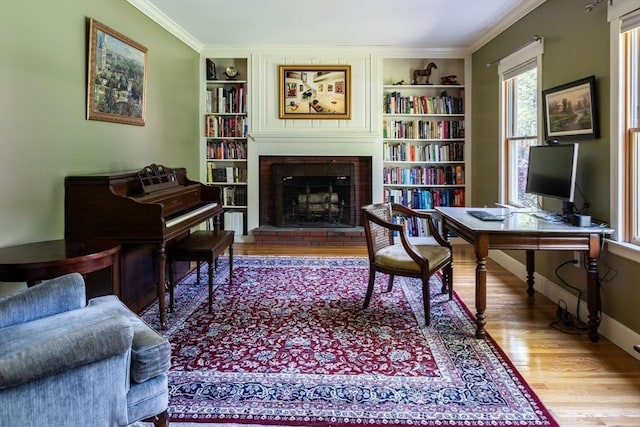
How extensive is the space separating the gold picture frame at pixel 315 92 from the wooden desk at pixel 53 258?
3.62 meters

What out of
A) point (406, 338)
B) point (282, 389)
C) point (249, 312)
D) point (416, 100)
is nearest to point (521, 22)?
point (416, 100)

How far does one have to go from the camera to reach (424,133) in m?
5.85

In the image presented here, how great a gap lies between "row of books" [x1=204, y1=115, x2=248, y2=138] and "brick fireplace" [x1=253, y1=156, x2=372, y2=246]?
0.49 meters

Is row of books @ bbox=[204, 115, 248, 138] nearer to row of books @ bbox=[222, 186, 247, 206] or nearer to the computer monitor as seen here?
row of books @ bbox=[222, 186, 247, 206]

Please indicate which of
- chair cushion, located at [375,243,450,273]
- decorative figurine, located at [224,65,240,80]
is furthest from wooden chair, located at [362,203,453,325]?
decorative figurine, located at [224,65,240,80]

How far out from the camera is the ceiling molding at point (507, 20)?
3867 millimetres

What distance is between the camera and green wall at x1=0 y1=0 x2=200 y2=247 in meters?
2.45

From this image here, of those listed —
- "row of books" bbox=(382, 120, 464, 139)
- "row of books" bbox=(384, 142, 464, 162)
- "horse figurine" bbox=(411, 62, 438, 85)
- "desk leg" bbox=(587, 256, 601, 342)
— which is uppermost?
"horse figurine" bbox=(411, 62, 438, 85)

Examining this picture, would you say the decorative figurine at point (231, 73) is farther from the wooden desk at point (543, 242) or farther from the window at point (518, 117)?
the wooden desk at point (543, 242)

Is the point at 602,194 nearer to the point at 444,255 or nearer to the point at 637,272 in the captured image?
the point at 637,272

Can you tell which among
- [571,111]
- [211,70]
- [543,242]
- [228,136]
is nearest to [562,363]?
[543,242]

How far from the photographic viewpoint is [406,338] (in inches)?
111

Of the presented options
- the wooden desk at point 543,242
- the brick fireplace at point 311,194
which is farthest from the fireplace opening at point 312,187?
the wooden desk at point 543,242

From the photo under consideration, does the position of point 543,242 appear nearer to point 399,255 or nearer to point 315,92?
point 399,255
